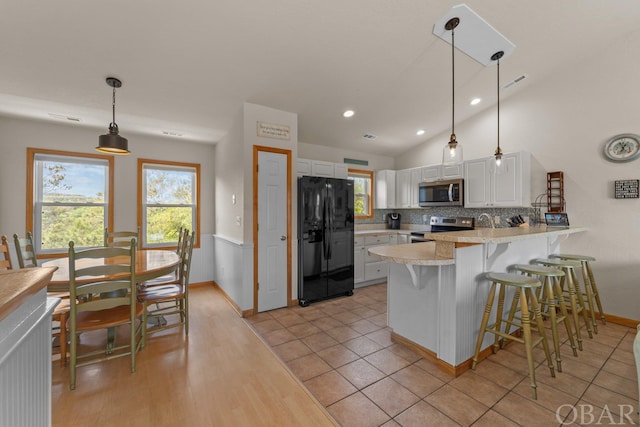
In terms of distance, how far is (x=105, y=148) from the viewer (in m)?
2.55

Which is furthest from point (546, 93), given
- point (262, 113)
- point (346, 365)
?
point (346, 365)

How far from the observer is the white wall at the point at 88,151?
3.39m

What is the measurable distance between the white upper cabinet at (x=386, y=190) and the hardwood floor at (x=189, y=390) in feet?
11.7

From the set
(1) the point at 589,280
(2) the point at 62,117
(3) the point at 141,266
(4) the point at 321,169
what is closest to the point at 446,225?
(1) the point at 589,280

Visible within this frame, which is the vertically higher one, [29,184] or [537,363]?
[29,184]

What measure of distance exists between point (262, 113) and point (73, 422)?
10.5 feet

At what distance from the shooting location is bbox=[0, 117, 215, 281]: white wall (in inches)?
134

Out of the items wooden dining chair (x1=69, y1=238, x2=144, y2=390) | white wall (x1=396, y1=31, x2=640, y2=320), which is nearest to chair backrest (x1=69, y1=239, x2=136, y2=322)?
wooden dining chair (x1=69, y1=238, x2=144, y2=390)

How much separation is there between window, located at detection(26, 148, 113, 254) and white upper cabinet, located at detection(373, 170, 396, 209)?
14.7 ft

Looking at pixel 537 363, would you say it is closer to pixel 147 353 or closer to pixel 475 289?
pixel 475 289

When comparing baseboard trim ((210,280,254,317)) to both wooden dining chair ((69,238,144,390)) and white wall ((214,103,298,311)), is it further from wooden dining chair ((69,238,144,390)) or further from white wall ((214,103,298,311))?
wooden dining chair ((69,238,144,390))

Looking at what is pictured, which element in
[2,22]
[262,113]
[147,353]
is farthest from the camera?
[262,113]

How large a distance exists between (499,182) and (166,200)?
5.09 meters

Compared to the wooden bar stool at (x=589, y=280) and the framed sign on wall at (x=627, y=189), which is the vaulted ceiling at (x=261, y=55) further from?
the wooden bar stool at (x=589, y=280)
